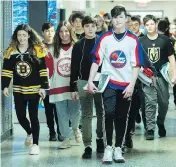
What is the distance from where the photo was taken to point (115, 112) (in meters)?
4.86

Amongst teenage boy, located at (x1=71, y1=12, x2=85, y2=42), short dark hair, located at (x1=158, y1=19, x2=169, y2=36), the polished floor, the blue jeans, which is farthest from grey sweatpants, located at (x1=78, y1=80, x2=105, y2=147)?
short dark hair, located at (x1=158, y1=19, x2=169, y2=36)

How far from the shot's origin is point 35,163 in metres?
4.89

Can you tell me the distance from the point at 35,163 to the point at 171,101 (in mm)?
6147

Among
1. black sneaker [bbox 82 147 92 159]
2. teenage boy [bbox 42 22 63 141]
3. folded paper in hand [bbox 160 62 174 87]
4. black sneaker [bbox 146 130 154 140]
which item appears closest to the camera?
black sneaker [bbox 82 147 92 159]

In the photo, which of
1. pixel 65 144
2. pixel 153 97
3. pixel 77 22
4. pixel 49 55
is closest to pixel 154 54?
pixel 153 97

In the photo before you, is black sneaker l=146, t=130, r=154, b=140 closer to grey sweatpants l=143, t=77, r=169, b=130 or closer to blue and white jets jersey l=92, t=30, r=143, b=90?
grey sweatpants l=143, t=77, r=169, b=130

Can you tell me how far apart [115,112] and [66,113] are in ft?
3.12

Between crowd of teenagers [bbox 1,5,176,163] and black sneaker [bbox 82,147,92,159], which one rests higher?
crowd of teenagers [bbox 1,5,176,163]

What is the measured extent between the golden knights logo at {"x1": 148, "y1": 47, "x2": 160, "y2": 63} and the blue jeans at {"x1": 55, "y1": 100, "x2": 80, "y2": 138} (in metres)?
1.10

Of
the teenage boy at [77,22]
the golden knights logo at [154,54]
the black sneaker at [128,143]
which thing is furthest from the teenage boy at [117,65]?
the teenage boy at [77,22]

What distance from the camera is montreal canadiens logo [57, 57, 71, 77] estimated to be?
5.57 metres

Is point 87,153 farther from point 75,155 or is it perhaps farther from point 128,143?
point 128,143

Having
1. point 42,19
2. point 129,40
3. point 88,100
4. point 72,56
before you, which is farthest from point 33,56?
point 42,19

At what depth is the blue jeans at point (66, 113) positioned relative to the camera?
18.3 feet
